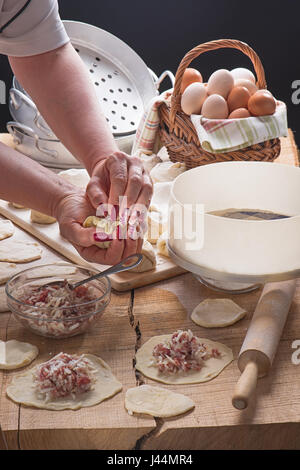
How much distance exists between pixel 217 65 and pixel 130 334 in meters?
2.44

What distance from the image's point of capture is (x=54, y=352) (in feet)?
3.93

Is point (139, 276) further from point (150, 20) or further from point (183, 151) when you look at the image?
point (150, 20)

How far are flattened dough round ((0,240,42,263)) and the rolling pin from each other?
62 cm

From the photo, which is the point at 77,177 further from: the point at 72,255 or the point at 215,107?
the point at 215,107

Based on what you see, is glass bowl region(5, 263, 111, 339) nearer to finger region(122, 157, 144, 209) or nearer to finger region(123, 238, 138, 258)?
finger region(123, 238, 138, 258)

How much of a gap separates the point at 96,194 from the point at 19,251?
12.8 inches

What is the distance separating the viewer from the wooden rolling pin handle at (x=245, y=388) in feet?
3.27

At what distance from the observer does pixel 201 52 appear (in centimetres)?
189

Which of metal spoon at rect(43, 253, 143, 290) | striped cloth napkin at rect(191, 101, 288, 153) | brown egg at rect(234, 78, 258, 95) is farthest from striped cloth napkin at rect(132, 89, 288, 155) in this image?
metal spoon at rect(43, 253, 143, 290)

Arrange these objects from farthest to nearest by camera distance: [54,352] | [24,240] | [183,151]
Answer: [183,151]
[24,240]
[54,352]

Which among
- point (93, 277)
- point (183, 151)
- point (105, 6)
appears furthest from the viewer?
point (105, 6)

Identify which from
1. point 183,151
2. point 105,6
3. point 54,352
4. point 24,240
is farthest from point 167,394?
point 105,6

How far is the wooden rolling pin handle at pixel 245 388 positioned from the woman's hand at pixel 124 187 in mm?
441

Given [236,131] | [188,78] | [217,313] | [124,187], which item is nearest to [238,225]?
[217,313]
